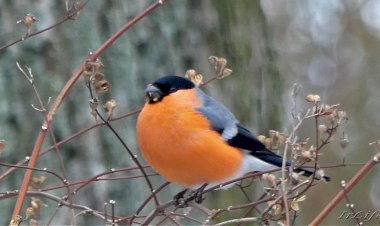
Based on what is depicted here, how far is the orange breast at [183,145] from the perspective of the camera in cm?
204

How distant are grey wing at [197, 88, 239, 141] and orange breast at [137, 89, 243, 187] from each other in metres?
0.03

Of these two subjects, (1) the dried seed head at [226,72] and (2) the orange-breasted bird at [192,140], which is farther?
(2) the orange-breasted bird at [192,140]

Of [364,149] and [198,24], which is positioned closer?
[198,24]

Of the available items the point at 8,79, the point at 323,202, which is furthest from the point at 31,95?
the point at 323,202

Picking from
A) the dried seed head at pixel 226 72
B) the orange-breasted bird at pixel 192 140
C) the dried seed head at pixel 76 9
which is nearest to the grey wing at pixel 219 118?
the orange-breasted bird at pixel 192 140

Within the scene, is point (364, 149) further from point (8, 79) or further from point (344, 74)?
point (8, 79)

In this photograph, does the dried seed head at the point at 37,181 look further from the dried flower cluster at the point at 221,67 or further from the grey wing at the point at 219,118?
the grey wing at the point at 219,118

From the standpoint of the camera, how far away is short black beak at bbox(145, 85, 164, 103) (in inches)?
82.5

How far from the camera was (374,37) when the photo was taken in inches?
236

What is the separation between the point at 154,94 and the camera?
83.7 inches

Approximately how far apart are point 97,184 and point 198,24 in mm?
564

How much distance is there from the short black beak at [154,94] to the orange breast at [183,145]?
0.04 ft

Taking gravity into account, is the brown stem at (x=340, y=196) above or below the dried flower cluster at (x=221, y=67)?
below

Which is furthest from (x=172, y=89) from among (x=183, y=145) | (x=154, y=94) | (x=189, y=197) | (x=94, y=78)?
(x=94, y=78)
